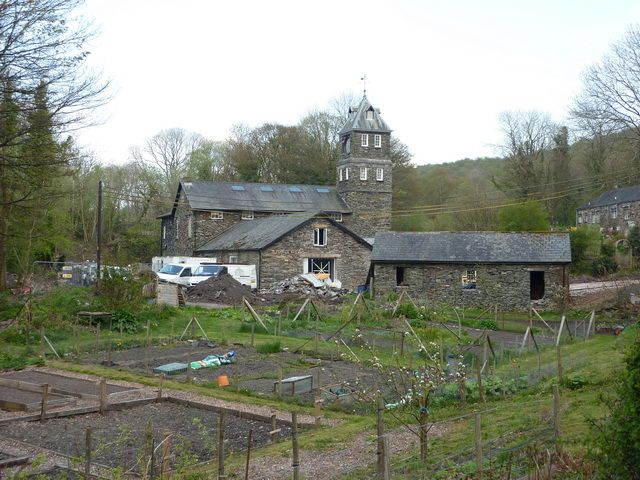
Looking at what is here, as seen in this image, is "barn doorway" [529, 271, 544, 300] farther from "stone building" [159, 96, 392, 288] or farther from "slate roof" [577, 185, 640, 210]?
"slate roof" [577, 185, 640, 210]

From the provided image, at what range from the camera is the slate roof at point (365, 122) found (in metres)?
57.1

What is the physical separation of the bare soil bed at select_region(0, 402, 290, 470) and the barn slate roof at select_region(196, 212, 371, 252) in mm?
30075

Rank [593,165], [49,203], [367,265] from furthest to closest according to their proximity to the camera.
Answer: [593,165]
[367,265]
[49,203]

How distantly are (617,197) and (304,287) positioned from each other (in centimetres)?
3742

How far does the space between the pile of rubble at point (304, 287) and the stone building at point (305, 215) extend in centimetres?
152

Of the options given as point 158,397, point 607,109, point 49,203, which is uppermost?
point 607,109

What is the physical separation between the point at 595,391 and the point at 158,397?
338 inches

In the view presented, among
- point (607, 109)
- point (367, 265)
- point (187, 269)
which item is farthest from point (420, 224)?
point (607, 109)

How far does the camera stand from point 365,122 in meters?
57.4

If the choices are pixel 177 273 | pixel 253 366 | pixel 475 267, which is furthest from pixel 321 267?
pixel 253 366

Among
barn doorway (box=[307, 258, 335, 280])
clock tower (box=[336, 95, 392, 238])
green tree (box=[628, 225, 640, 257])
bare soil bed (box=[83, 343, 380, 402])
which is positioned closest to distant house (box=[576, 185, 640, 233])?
green tree (box=[628, 225, 640, 257])

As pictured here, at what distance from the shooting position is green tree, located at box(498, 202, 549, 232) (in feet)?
164

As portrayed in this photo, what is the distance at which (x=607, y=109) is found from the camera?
31406mm

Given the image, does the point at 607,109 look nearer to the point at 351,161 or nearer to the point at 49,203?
the point at 49,203
